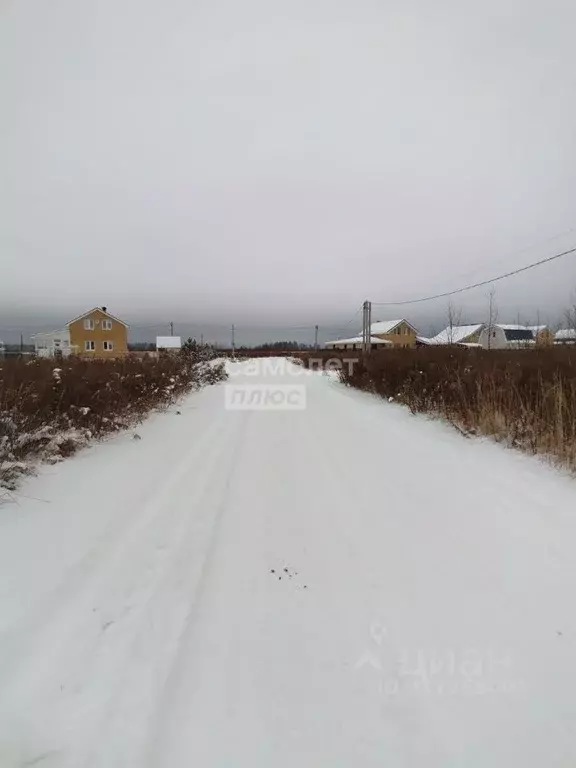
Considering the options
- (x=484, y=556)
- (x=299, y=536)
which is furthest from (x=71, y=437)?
(x=484, y=556)

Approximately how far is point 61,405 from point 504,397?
677cm

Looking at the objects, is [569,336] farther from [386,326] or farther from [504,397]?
[386,326]

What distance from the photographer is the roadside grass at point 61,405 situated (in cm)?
426

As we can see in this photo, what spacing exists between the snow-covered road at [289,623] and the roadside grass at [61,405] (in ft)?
1.58

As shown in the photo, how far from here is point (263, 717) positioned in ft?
5.14

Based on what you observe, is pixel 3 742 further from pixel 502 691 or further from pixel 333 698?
pixel 502 691

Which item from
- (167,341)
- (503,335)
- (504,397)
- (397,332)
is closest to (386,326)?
(397,332)

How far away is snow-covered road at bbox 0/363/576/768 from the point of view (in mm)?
1488

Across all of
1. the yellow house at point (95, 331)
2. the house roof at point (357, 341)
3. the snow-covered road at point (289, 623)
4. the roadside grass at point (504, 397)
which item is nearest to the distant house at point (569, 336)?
the roadside grass at point (504, 397)

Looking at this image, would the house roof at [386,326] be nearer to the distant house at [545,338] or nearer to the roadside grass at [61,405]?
the distant house at [545,338]

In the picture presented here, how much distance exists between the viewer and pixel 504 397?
611 cm

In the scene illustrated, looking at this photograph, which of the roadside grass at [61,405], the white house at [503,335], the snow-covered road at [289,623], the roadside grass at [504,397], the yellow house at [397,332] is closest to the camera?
the snow-covered road at [289,623]

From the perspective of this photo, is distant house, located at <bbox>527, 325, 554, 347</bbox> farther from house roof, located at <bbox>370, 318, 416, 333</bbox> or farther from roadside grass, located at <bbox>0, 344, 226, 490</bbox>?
house roof, located at <bbox>370, 318, 416, 333</bbox>

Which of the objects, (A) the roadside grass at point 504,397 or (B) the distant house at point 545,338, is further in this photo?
(B) the distant house at point 545,338
